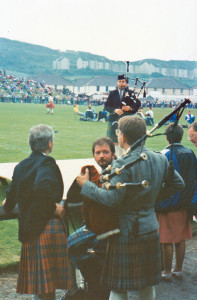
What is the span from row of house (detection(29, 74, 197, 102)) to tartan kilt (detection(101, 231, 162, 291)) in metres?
50.2

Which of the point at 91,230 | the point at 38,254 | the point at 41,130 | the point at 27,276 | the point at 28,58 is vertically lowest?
the point at 27,276

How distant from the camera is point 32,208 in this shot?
287cm

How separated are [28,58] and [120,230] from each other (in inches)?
3104

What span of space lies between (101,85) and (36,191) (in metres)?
61.0

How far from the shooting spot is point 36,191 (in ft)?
9.28

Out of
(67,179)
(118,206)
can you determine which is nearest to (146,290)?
(118,206)

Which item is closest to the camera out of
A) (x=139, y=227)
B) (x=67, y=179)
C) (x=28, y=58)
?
(x=139, y=227)

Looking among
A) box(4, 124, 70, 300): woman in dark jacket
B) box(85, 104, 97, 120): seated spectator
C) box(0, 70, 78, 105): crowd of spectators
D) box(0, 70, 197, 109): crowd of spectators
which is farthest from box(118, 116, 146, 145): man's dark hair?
box(0, 70, 78, 105): crowd of spectators

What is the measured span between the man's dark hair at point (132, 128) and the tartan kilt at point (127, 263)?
0.73 meters

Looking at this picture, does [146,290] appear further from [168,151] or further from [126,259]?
[168,151]

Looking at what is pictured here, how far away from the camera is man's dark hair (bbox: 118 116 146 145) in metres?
2.62

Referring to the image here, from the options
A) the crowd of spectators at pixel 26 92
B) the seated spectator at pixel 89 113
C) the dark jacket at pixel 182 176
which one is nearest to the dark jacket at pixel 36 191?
the dark jacket at pixel 182 176

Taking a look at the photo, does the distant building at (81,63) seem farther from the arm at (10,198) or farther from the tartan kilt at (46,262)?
the tartan kilt at (46,262)

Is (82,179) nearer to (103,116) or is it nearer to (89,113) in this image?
(103,116)
